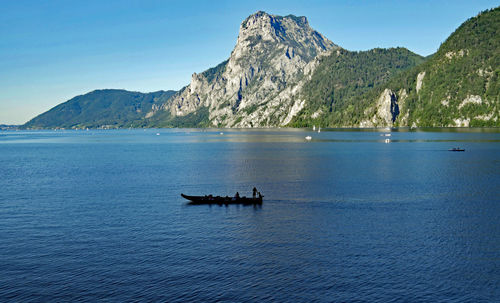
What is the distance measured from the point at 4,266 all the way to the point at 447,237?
172 feet

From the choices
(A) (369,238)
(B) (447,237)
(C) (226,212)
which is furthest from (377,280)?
(C) (226,212)

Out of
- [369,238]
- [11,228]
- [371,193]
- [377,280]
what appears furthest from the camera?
[371,193]

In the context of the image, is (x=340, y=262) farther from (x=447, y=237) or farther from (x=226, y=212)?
(x=226, y=212)

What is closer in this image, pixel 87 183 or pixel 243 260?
pixel 243 260

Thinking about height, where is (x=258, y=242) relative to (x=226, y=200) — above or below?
below

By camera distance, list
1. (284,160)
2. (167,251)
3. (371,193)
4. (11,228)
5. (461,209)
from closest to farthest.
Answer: (167,251) < (11,228) < (461,209) < (371,193) < (284,160)

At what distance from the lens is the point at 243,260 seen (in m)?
45.0

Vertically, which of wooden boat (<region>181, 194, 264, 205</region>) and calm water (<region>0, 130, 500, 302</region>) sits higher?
wooden boat (<region>181, 194, 264, 205</region>)

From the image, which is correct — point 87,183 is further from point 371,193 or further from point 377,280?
point 377,280

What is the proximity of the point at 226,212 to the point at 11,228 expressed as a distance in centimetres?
3206

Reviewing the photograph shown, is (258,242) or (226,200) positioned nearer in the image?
(258,242)

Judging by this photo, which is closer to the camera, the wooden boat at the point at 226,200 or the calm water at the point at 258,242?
the calm water at the point at 258,242

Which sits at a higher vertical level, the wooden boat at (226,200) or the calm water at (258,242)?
the wooden boat at (226,200)

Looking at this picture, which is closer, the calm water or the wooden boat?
the calm water
